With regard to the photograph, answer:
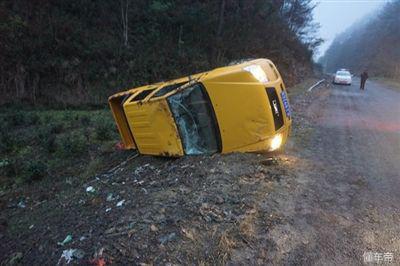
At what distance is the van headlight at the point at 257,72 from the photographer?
720cm

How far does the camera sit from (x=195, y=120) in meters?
7.36

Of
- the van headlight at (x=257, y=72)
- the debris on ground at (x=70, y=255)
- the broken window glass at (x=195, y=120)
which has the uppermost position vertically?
the van headlight at (x=257, y=72)

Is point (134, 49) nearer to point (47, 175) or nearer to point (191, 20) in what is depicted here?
point (191, 20)

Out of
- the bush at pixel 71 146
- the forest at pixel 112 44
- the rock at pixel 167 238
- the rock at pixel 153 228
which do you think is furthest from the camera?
the forest at pixel 112 44

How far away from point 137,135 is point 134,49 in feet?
55.6

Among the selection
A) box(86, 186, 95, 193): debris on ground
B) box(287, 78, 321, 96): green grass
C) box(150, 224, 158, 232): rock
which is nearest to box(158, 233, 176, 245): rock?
box(150, 224, 158, 232): rock

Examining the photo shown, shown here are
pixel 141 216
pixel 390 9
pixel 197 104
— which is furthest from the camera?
pixel 390 9

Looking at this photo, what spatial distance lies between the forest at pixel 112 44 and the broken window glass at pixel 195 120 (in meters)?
13.0

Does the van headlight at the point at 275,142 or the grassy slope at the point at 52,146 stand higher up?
the van headlight at the point at 275,142

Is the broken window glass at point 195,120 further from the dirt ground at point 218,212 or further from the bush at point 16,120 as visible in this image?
the bush at point 16,120

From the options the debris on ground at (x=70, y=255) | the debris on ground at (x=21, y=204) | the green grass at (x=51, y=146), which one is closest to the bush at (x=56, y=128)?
the green grass at (x=51, y=146)

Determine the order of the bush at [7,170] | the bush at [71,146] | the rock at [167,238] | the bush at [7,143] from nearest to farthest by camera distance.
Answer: the rock at [167,238] → the bush at [7,170] → the bush at [71,146] → the bush at [7,143]

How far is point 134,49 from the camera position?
2369cm

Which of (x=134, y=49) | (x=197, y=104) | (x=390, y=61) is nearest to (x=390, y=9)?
(x=390, y=61)
